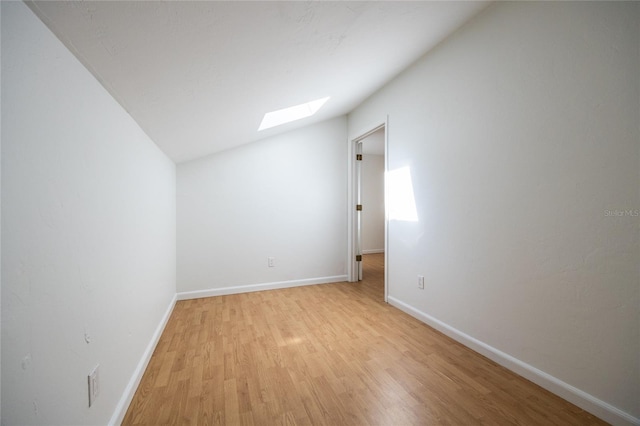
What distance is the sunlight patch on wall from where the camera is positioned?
2.63 meters

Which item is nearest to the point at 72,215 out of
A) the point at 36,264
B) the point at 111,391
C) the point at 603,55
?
the point at 36,264

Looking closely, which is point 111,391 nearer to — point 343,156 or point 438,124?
point 438,124

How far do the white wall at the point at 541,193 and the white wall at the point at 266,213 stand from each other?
1.64 meters

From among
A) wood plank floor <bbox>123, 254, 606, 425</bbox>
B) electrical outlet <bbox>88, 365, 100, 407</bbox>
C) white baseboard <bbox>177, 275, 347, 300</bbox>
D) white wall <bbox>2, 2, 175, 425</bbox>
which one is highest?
white wall <bbox>2, 2, 175, 425</bbox>

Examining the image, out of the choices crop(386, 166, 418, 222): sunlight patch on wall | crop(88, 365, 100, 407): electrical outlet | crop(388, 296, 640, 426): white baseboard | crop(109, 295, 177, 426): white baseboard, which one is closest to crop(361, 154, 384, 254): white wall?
crop(386, 166, 418, 222): sunlight patch on wall

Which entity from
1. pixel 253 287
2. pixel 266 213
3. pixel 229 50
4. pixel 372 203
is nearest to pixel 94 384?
pixel 229 50

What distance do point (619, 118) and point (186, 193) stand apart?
363cm

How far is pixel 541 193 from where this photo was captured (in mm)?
1563

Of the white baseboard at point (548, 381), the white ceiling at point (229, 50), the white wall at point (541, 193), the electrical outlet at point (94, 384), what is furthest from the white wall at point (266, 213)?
the electrical outlet at point (94, 384)

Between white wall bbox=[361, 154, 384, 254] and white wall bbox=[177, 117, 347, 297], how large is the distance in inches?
107

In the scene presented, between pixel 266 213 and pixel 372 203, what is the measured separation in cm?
374

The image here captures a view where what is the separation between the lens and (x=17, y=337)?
26.0 inches

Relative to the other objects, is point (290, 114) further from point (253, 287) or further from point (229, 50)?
point (253, 287)

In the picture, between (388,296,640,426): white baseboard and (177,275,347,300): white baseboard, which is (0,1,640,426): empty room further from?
(177,275,347,300): white baseboard
